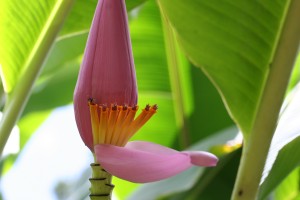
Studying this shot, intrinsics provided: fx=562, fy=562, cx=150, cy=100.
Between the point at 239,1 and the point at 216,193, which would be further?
the point at 216,193

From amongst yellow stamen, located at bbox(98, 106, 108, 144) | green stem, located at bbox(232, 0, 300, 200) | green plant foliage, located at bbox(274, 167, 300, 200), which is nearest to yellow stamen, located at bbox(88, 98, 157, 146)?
yellow stamen, located at bbox(98, 106, 108, 144)

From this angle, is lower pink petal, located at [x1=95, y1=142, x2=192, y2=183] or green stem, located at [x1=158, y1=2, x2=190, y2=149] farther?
green stem, located at [x1=158, y1=2, x2=190, y2=149]

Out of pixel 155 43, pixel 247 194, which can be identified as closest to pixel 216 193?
pixel 247 194

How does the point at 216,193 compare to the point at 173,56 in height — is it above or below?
below

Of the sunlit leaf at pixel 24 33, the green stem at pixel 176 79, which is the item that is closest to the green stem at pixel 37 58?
the sunlit leaf at pixel 24 33

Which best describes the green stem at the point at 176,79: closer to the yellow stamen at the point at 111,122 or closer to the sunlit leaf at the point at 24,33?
the sunlit leaf at the point at 24,33

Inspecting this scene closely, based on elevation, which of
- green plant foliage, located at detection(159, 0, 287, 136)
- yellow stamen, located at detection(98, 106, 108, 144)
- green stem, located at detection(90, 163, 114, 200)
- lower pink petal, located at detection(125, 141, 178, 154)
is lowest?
green stem, located at detection(90, 163, 114, 200)

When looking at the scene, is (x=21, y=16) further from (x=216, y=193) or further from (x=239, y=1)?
(x=216, y=193)

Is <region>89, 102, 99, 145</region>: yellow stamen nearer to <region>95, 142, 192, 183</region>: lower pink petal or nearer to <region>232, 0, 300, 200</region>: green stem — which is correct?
<region>95, 142, 192, 183</region>: lower pink petal
